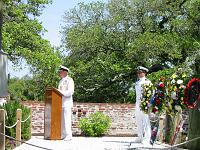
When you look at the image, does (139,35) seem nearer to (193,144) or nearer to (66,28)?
(66,28)

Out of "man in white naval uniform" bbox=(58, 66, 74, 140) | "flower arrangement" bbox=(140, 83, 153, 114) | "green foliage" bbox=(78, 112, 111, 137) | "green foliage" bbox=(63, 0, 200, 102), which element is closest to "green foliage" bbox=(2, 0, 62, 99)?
"green foliage" bbox=(63, 0, 200, 102)

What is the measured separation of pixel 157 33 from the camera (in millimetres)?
28703

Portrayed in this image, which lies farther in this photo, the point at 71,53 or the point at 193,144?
the point at 71,53

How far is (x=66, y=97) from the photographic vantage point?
14516 millimetres

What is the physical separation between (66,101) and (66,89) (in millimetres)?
342

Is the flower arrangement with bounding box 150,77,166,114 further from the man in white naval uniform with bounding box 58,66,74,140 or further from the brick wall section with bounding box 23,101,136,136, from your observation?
the brick wall section with bounding box 23,101,136,136

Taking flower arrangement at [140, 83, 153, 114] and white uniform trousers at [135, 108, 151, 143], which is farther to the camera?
white uniform trousers at [135, 108, 151, 143]

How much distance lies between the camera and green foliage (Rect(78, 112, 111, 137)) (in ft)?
58.2

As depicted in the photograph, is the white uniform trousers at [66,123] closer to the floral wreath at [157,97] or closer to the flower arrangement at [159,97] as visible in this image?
the floral wreath at [157,97]

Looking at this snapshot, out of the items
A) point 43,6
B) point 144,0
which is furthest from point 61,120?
point 144,0

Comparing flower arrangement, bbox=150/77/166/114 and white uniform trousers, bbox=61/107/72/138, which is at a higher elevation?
flower arrangement, bbox=150/77/166/114

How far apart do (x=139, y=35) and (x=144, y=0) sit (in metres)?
2.45

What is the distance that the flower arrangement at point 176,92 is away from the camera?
1045 centimetres

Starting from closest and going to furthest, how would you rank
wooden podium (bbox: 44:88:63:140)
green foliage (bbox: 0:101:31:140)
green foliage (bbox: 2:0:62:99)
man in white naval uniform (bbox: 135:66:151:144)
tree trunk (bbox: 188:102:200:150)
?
tree trunk (bbox: 188:102:200:150)
man in white naval uniform (bbox: 135:66:151:144)
green foliage (bbox: 0:101:31:140)
wooden podium (bbox: 44:88:63:140)
green foliage (bbox: 2:0:62:99)
